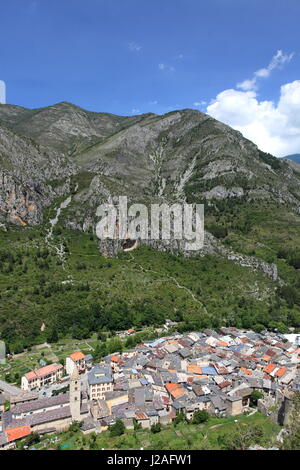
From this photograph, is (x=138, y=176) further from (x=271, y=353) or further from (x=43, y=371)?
(x=43, y=371)

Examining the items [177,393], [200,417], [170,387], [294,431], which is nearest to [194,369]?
[170,387]

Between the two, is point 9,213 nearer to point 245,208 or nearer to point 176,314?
point 176,314

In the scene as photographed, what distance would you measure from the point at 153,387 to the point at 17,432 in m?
15.2

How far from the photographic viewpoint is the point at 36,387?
132 ft

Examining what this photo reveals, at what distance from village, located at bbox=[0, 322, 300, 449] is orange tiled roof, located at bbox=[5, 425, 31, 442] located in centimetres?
8

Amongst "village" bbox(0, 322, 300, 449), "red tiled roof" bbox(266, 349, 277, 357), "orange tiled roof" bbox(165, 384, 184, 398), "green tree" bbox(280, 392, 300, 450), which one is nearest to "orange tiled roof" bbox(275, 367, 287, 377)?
"village" bbox(0, 322, 300, 449)

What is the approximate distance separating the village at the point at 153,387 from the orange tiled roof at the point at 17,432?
3.3 inches

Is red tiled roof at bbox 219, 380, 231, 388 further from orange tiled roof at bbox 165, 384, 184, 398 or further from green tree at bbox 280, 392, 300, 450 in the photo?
green tree at bbox 280, 392, 300, 450

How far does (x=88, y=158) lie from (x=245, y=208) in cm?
8956

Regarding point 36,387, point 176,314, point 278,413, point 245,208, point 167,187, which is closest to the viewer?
point 278,413

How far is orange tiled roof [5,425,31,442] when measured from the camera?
29575 mm

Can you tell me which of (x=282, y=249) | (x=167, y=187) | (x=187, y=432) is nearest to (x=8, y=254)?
(x=187, y=432)

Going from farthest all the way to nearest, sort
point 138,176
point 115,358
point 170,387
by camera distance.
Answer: point 138,176 → point 115,358 → point 170,387

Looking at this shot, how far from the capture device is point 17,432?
30.3 m
